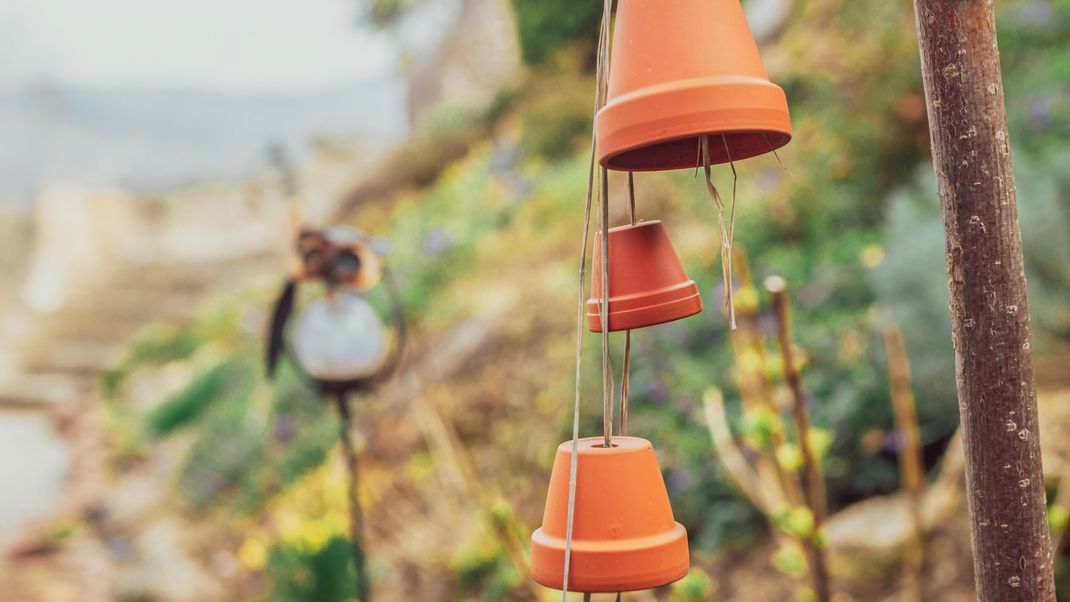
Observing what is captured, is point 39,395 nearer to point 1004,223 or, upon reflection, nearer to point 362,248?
point 362,248

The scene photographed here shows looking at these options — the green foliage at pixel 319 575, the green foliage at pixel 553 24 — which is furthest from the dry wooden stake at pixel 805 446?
the green foliage at pixel 553 24

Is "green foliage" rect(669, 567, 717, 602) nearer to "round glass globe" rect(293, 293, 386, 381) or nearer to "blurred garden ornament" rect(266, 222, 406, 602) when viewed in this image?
"blurred garden ornament" rect(266, 222, 406, 602)

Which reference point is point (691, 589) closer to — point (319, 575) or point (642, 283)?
point (319, 575)

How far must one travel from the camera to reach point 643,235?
90 cm

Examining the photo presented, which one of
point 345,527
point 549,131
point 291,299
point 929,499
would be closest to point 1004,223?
point 929,499

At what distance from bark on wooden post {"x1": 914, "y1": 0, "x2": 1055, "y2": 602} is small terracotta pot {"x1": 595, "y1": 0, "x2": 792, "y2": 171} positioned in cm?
14

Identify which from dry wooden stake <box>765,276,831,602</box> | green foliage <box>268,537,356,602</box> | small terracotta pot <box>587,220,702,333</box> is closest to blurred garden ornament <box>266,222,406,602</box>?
green foliage <box>268,537,356,602</box>

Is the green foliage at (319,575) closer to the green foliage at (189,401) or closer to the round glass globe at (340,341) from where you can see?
the round glass globe at (340,341)

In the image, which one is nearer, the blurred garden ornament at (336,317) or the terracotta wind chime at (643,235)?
the terracotta wind chime at (643,235)

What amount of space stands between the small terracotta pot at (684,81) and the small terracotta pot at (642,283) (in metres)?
0.09

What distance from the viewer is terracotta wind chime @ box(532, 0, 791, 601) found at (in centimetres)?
74

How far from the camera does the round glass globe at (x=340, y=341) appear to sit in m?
2.84

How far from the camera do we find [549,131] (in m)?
7.52

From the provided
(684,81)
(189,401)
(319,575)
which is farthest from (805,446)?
(189,401)
